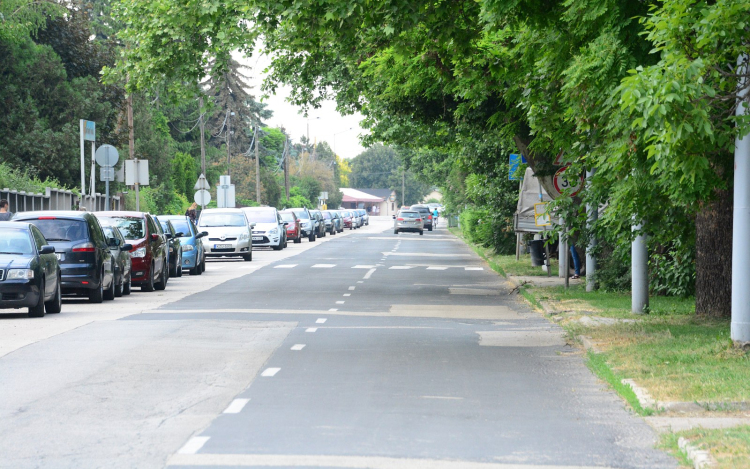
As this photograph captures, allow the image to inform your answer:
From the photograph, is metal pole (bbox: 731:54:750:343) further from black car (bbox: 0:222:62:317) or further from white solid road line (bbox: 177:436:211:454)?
black car (bbox: 0:222:62:317)

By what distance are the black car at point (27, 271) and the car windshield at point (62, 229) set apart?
1.84 meters

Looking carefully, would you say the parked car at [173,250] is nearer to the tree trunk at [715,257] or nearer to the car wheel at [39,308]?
the car wheel at [39,308]

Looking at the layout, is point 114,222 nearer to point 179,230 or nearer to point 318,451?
point 179,230

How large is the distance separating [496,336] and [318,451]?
24.6 feet

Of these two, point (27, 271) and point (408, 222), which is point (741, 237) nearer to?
point (27, 271)

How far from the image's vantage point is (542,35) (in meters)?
13.6

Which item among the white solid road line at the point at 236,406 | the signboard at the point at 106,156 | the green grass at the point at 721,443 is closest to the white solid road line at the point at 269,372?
the white solid road line at the point at 236,406

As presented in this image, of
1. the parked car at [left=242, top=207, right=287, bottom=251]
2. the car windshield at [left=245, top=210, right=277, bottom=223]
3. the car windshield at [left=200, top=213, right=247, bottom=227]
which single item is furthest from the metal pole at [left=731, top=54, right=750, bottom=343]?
the car windshield at [left=245, top=210, right=277, bottom=223]

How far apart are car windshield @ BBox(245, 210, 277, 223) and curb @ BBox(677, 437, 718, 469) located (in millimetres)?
38485

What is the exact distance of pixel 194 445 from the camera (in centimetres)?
718

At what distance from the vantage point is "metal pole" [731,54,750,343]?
1081cm

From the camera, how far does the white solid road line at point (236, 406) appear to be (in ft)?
27.8

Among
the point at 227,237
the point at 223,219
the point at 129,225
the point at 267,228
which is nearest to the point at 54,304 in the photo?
the point at 129,225

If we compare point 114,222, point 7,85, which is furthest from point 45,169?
point 114,222
